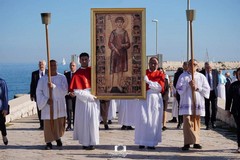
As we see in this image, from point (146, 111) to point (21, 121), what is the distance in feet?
22.2

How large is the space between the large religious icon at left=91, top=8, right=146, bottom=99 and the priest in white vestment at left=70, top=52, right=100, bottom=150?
19.7 inches

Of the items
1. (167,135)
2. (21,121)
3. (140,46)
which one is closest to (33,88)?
(21,121)

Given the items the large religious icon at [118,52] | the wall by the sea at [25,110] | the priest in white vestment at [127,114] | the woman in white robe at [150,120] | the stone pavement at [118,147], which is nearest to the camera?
the stone pavement at [118,147]

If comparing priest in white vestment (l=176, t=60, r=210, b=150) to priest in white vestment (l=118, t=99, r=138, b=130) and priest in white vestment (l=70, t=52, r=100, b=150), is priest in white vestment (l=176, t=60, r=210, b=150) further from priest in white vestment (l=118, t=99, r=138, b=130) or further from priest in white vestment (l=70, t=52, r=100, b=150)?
priest in white vestment (l=118, t=99, r=138, b=130)

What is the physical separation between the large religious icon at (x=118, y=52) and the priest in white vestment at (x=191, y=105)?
3.40 ft

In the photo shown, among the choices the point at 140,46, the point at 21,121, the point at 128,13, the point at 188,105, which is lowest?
the point at 21,121

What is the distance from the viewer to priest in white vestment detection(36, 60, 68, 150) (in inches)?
447

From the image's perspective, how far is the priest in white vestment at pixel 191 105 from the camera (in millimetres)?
11031

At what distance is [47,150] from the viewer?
11164mm

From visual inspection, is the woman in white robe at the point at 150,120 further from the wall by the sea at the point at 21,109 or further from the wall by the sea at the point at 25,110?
the wall by the sea at the point at 21,109

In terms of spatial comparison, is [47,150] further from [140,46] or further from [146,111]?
[140,46]

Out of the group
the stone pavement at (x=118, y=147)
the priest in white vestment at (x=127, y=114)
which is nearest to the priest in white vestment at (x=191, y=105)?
the stone pavement at (x=118, y=147)

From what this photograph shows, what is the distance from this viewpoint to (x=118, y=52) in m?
10.6

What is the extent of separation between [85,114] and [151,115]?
4.75 ft
